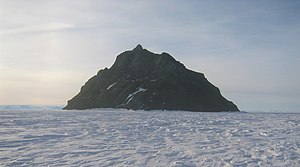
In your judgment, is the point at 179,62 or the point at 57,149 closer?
the point at 57,149

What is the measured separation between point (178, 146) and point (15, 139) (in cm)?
1016

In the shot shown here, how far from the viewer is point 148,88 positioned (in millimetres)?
146375

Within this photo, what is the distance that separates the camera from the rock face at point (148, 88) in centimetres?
13948

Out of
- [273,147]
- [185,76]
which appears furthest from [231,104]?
[273,147]

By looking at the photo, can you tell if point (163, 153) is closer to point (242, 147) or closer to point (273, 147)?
point (242, 147)

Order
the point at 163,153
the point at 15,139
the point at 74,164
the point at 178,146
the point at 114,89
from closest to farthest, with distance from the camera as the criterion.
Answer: the point at 74,164 < the point at 163,153 < the point at 178,146 < the point at 15,139 < the point at 114,89

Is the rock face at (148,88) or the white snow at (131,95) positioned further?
the rock face at (148,88)

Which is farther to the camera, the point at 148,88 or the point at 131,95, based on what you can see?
the point at 148,88

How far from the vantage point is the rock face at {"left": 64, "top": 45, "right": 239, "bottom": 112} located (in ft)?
458

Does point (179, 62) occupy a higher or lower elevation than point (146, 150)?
higher

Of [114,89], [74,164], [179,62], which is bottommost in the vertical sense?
[74,164]

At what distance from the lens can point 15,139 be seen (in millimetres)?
20125

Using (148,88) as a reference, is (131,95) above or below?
below

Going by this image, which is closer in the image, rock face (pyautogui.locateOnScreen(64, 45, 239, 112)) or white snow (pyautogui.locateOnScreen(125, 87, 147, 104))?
white snow (pyautogui.locateOnScreen(125, 87, 147, 104))
